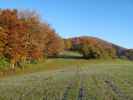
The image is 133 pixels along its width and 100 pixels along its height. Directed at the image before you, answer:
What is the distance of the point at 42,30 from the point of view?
89562 millimetres

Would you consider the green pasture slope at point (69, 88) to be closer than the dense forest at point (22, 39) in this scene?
Yes

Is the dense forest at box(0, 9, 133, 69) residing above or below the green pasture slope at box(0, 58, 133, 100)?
above

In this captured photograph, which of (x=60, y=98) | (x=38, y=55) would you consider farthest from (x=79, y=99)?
(x=38, y=55)

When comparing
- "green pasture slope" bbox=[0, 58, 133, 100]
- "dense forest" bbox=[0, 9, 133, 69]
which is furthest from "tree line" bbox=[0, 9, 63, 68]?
"green pasture slope" bbox=[0, 58, 133, 100]

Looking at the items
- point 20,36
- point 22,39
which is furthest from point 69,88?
point 22,39

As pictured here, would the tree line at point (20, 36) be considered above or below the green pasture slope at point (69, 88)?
above

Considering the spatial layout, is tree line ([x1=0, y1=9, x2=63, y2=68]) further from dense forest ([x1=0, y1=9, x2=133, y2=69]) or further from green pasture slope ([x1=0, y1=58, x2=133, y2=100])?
green pasture slope ([x1=0, y1=58, x2=133, y2=100])

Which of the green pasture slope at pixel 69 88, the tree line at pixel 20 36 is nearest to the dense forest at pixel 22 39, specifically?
the tree line at pixel 20 36

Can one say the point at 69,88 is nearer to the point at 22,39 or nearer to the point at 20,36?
the point at 20,36

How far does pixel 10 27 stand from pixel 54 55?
52603 millimetres

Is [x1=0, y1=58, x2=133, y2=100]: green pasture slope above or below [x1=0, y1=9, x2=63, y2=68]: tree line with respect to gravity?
below

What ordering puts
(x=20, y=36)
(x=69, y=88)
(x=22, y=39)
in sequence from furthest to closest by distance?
(x=22, y=39) < (x=20, y=36) < (x=69, y=88)

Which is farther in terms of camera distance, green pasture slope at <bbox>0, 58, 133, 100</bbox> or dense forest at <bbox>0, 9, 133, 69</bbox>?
dense forest at <bbox>0, 9, 133, 69</bbox>

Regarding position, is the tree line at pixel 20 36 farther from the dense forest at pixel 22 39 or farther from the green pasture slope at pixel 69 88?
the green pasture slope at pixel 69 88
